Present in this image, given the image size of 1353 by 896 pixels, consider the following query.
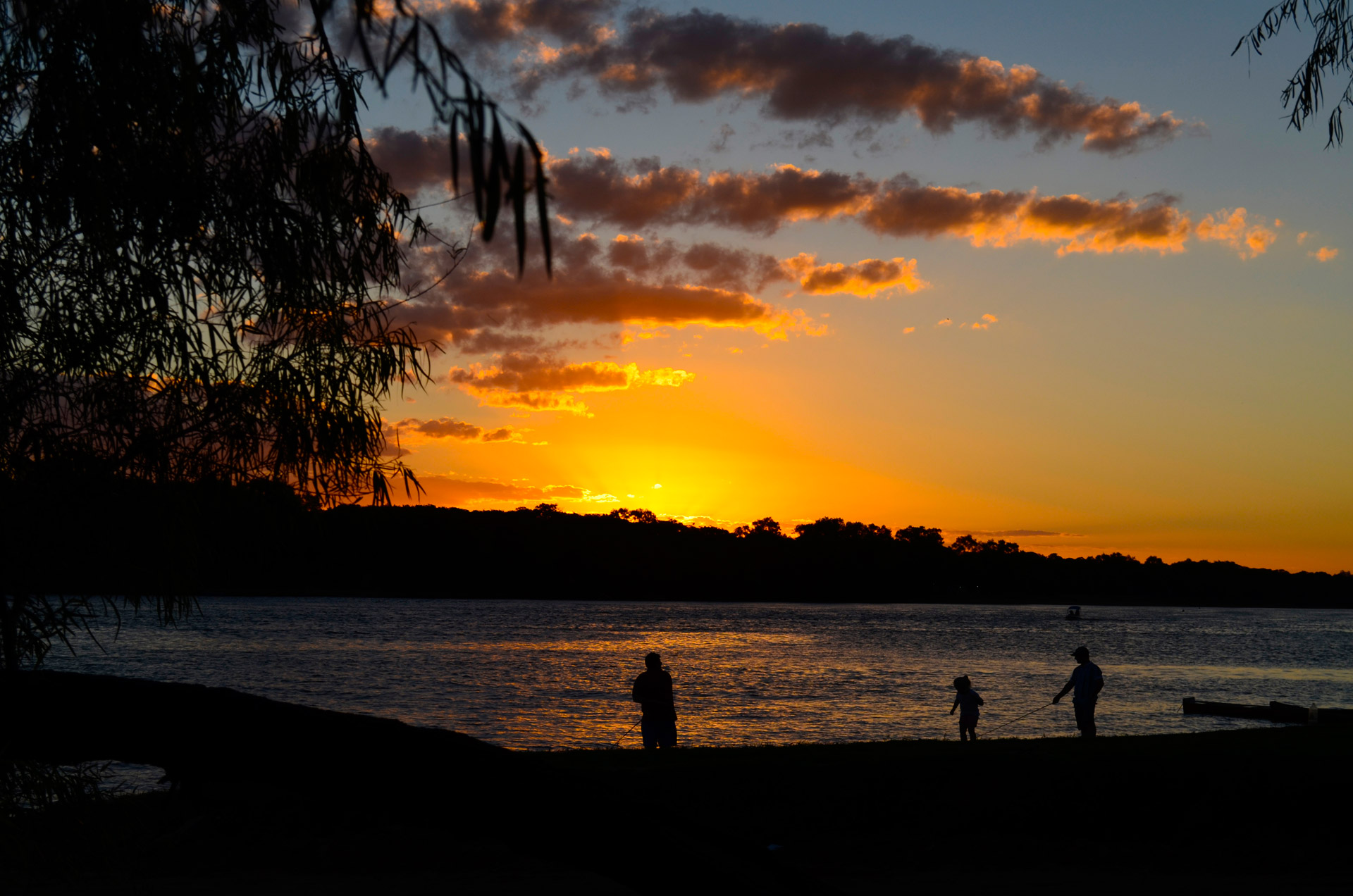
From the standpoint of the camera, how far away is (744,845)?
2.80 meters

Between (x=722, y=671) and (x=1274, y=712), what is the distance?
2835cm

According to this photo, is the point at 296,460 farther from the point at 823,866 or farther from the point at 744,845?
the point at 823,866

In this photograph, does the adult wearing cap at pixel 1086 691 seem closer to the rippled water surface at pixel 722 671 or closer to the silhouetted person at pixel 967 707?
the silhouetted person at pixel 967 707

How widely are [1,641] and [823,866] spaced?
740 centimetres

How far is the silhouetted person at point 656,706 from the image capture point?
13602mm

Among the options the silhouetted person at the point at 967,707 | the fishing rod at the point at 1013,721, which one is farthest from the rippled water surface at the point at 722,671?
the silhouetted person at the point at 967,707

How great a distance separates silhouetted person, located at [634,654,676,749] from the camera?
1360cm

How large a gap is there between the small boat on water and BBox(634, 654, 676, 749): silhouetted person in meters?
19.6

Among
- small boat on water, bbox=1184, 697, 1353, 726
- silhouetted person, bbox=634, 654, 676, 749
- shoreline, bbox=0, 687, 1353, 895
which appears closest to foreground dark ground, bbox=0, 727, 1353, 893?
shoreline, bbox=0, 687, 1353, 895

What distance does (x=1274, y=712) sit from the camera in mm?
31344

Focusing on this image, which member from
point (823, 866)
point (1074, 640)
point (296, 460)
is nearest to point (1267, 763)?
point (823, 866)

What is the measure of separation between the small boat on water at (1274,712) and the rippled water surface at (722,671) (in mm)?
691

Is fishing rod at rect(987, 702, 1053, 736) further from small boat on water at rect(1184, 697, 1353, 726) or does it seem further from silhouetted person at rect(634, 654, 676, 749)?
silhouetted person at rect(634, 654, 676, 749)

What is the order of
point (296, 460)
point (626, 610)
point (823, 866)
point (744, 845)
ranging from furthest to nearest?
point (626, 610) → point (823, 866) → point (296, 460) → point (744, 845)
